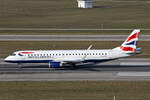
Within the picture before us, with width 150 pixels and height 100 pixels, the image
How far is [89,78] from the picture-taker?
153 ft

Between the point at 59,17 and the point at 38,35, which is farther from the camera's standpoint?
the point at 59,17

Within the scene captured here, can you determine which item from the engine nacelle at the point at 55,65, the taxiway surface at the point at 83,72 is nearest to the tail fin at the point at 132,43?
the taxiway surface at the point at 83,72

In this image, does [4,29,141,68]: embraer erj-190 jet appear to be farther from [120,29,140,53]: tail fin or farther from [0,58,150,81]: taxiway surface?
[0,58,150,81]: taxiway surface

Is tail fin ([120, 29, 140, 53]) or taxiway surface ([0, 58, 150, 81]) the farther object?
tail fin ([120, 29, 140, 53])

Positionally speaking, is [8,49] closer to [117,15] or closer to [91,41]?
[91,41]

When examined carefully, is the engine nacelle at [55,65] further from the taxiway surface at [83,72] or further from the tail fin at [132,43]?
the tail fin at [132,43]

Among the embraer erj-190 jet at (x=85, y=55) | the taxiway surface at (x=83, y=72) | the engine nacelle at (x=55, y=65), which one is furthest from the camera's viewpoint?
the embraer erj-190 jet at (x=85, y=55)

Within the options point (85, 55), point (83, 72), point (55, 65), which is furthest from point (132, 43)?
point (55, 65)

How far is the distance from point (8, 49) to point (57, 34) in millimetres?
22798

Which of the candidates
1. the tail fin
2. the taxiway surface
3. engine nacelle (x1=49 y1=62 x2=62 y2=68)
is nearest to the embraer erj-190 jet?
the tail fin

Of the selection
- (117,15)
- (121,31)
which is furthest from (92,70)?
(117,15)

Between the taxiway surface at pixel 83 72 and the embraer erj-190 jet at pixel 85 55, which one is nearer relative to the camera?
the taxiway surface at pixel 83 72

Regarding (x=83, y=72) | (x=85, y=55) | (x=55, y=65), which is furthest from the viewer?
(x=85, y=55)

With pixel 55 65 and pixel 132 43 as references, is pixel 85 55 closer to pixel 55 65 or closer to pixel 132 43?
pixel 55 65
